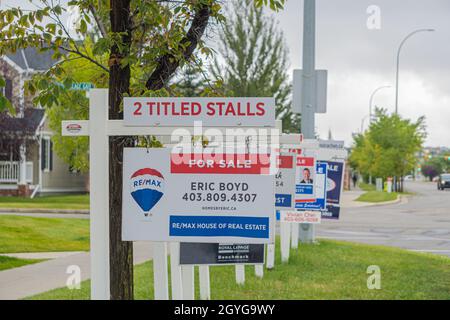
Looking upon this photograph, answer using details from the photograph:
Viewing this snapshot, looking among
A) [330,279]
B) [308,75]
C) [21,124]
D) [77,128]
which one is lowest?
[330,279]

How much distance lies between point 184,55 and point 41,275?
6.09m

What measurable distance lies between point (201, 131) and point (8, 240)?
1119 cm

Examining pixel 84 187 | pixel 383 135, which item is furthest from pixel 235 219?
pixel 383 135

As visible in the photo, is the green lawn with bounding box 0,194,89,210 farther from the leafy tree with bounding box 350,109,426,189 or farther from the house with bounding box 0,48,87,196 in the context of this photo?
the leafy tree with bounding box 350,109,426,189

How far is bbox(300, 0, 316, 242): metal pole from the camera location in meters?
14.4

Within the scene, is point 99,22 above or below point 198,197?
above

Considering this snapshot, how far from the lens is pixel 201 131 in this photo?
4801mm

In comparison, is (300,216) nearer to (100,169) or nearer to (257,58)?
(100,169)

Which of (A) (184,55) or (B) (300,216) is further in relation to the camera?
(B) (300,216)

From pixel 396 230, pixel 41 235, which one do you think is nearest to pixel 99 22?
pixel 41 235

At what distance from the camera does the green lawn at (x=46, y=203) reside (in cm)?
2802

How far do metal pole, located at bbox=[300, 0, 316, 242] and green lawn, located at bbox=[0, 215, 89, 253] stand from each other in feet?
15.3

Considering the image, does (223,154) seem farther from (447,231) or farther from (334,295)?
(447,231)

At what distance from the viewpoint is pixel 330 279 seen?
9602 millimetres
